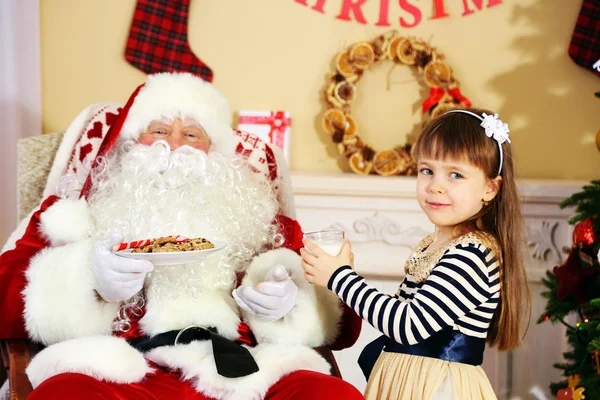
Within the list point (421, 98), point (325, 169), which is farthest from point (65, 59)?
point (421, 98)

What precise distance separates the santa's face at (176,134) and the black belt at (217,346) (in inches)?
26.7

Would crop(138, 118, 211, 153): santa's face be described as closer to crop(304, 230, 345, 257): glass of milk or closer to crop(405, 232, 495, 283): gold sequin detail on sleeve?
crop(304, 230, 345, 257): glass of milk

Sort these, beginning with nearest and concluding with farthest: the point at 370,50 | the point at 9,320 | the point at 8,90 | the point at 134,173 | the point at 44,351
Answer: the point at 44,351 < the point at 9,320 < the point at 134,173 < the point at 8,90 < the point at 370,50

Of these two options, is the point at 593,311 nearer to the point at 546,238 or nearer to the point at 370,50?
the point at 546,238

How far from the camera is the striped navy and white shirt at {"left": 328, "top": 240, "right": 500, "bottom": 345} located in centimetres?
175

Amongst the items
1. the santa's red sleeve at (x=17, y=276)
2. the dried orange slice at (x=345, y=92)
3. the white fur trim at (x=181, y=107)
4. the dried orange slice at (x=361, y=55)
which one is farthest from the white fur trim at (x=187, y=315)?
the dried orange slice at (x=361, y=55)

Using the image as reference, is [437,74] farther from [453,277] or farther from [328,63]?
[453,277]

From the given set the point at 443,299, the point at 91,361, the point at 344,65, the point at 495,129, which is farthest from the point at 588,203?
the point at 91,361

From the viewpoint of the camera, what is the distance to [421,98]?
363cm

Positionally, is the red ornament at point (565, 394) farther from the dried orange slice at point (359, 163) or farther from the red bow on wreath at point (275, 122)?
the red bow on wreath at point (275, 122)

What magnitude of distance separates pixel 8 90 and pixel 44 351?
1.87m

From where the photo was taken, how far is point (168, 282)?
206 cm

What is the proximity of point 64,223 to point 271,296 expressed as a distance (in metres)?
0.72

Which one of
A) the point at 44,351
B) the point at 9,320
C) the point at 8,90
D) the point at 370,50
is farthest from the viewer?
the point at 370,50
